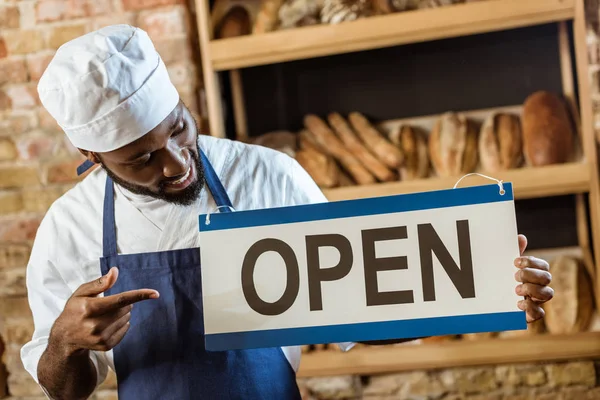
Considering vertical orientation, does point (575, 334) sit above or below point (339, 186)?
below

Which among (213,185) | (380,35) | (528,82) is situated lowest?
(213,185)

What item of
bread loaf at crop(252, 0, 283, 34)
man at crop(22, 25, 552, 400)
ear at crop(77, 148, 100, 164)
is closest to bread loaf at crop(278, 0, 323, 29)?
bread loaf at crop(252, 0, 283, 34)

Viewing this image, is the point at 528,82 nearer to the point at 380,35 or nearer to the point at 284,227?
the point at 380,35

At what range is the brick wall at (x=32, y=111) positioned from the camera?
7.09 feet

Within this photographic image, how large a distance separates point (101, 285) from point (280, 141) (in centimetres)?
117

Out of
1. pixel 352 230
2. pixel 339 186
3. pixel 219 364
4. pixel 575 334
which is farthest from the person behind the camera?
pixel 339 186

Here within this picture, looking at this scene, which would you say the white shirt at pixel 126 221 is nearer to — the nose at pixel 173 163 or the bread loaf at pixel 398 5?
the nose at pixel 173 163

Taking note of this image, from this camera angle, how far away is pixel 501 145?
81.4 inches

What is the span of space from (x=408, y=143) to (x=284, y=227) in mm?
1049

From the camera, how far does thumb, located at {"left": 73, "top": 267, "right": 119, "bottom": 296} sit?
1.11 m

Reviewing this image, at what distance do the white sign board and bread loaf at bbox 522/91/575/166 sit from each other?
955 millimetres

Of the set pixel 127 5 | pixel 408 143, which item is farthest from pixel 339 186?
pixel 127 5

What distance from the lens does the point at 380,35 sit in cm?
202

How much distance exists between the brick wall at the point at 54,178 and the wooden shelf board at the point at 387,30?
0.17 m
